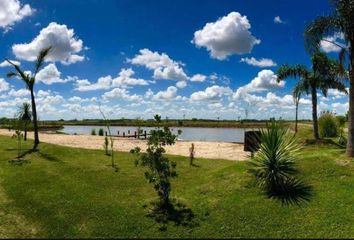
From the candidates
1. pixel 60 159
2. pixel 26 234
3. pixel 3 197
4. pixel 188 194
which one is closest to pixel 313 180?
pixel 188 194

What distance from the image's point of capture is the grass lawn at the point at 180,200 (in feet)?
31.3

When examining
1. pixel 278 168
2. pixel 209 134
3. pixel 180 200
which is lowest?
pixel 180 200

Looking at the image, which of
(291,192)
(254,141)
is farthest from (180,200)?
(254,141)

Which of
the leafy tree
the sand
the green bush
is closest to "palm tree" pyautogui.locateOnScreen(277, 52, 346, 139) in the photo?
the green bush

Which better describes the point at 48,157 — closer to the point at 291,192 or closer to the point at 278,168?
the point at 278,168

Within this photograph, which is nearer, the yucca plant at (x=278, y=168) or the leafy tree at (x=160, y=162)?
the leafy tree at (x=160, y=162)

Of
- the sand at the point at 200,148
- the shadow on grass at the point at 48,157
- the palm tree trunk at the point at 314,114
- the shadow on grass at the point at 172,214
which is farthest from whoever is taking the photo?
the palm tree trunk at the point at 314,114

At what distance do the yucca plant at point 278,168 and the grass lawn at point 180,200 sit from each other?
1.32 feet

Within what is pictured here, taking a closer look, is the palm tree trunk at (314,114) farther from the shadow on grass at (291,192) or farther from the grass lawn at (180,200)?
the shadow on grass at (291,192)

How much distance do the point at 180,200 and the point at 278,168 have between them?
11.2ft

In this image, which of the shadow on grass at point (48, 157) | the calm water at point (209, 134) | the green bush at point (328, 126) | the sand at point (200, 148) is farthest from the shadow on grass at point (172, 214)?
the green bush at point (328, 126)

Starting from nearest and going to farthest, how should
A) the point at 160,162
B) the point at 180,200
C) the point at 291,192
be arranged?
the point at 160,162 → the point at 291,192 → the point at 180,200

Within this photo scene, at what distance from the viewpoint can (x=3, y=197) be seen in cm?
1234

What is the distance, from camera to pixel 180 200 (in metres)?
11.8
